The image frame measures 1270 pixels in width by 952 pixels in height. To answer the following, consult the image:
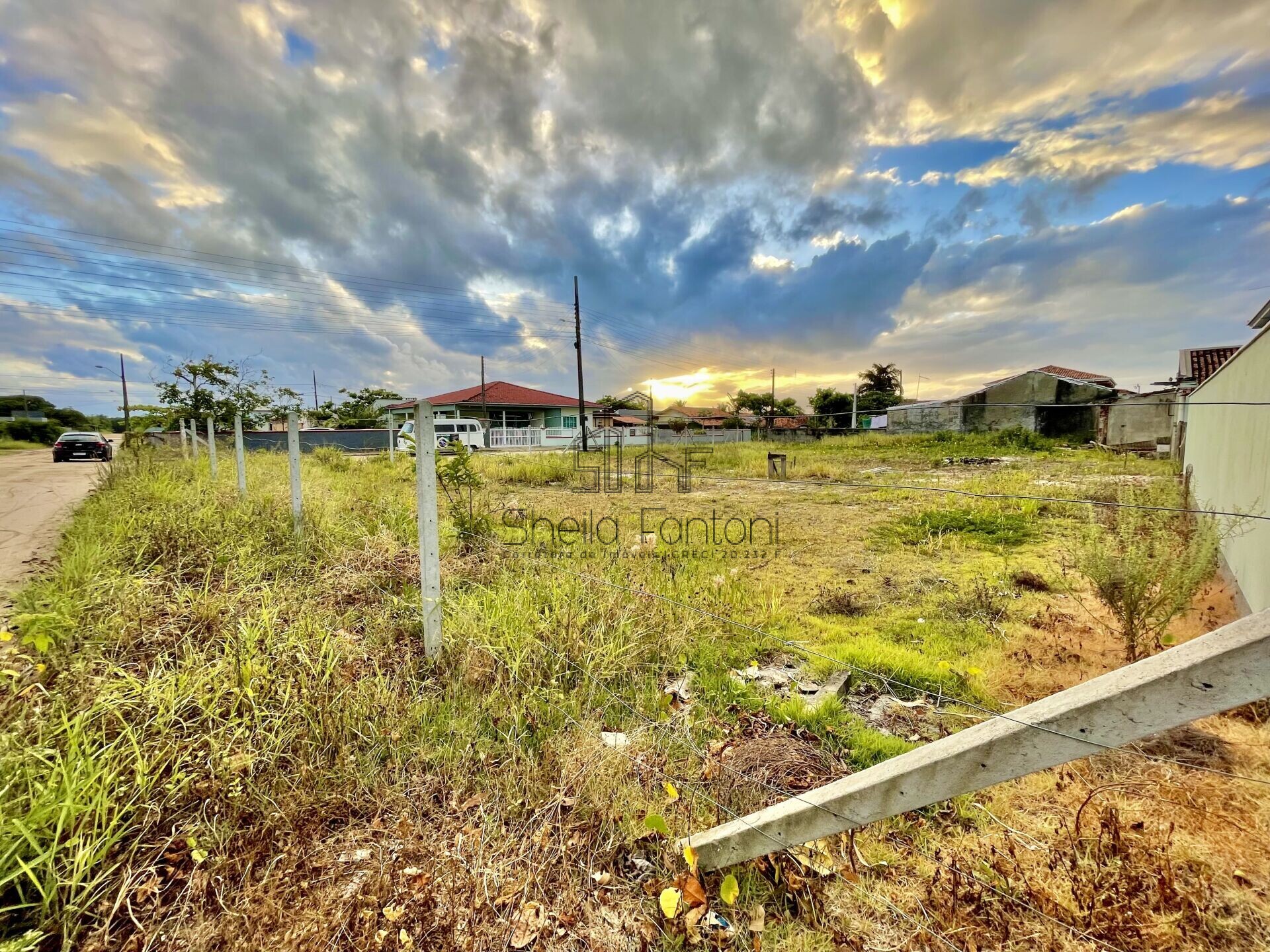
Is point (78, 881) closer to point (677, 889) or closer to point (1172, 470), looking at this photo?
point (677, 889)

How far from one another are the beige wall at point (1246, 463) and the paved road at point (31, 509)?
827 centimetres

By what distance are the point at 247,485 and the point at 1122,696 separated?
7.89m

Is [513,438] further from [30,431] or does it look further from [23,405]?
[23,405]

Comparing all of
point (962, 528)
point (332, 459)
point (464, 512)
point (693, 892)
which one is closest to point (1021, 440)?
point (962, 528)

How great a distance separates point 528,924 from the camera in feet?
4.59

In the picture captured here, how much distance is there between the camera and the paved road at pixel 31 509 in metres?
4.17

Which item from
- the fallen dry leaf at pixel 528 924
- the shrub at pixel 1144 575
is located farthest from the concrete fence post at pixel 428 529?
the shrub at pixel 1144 575

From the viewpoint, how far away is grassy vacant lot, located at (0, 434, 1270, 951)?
1.36 metres

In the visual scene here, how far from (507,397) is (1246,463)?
32.1 metres

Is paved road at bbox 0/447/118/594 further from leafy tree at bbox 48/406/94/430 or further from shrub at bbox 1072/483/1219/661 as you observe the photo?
leafy tree at bbox 48/406/94/430

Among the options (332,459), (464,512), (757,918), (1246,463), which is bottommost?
(757,918)

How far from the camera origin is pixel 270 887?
1.42m

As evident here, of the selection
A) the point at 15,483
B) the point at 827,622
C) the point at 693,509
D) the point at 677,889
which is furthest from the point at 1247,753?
the point at 15,483

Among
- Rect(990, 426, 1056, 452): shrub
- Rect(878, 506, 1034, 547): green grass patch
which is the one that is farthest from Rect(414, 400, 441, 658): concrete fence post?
Rect(990, 426, 1056, 452): shrub
